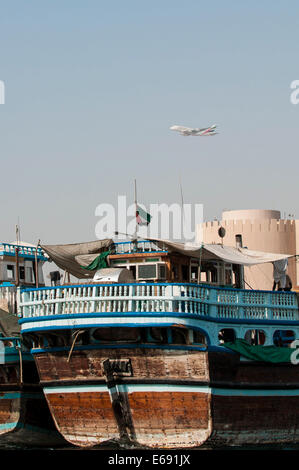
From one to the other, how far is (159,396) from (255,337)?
5050 millimetres

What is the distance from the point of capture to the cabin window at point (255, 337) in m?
27.9

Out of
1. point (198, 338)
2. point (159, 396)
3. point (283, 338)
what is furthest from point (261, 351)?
point (159, 396)

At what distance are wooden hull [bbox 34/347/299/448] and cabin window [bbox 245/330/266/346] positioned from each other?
1.77m

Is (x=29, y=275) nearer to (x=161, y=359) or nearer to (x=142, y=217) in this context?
(x=142, y=217)

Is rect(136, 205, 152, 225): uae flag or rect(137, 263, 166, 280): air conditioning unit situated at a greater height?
rect(136, 205, 152, 225): uae flag

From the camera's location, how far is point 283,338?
94.6ft

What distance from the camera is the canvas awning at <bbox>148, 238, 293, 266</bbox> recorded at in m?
26.6

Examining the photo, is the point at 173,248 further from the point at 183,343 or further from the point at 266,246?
the point at 266,246

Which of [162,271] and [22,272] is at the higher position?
[22,272]

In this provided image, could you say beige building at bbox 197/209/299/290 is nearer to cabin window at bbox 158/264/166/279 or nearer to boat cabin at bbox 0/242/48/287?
boat cabin at bbox 0/242/48/287

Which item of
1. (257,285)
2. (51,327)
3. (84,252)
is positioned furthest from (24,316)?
(257,285)

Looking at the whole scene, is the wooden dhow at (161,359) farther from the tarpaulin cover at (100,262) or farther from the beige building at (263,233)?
the beige building at (263,233)

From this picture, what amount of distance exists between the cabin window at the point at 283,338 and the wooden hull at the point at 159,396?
7.58ft

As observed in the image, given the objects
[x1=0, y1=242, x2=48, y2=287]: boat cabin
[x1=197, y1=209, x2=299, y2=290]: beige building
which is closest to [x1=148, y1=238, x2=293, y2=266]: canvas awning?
[x1=0, y1=242, x2=48, y2=287]: boat cabin
